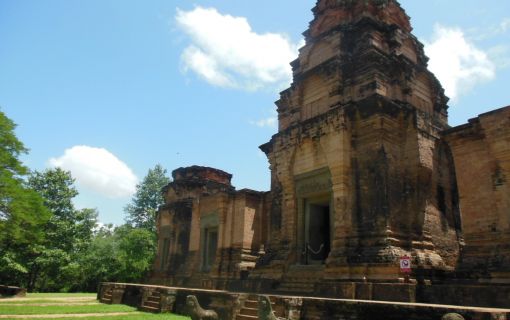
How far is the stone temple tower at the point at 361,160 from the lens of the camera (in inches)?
474

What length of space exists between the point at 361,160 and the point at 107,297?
1396 cm

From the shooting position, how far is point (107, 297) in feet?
62.7

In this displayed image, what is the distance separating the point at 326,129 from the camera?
14.1 metres

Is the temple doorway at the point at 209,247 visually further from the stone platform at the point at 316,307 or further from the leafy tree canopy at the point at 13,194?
the leafy tree canopy at the point at 13,194

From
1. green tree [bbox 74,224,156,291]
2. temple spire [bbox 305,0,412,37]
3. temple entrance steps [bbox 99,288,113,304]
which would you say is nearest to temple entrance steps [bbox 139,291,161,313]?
temple entrance steps [bbox 99,288,113,304]

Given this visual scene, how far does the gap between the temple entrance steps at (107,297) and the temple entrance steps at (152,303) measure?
13.5ft

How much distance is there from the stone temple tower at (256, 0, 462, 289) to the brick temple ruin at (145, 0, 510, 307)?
4 cm

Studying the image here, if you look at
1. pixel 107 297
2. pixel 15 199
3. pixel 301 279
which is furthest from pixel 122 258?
pixel 301 279

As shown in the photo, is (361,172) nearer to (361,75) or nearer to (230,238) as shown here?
(361,75)

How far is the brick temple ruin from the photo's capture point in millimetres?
10562

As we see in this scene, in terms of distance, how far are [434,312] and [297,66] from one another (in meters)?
12.9

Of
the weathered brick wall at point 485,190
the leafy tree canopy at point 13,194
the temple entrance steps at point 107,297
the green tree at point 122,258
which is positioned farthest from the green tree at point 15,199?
the weathered brick wall at point 485,190

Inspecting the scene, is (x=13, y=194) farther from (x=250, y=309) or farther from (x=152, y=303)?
(x=250, y=309)

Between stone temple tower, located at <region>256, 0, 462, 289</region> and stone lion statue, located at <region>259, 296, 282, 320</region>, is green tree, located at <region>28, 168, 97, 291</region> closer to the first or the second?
stone temple tower, located at <region>256, 0, 462, 289</region>
